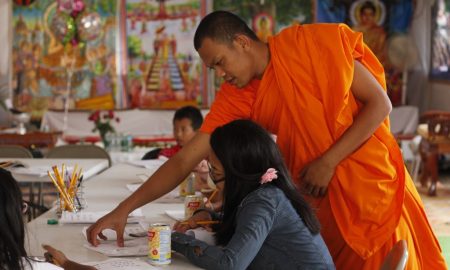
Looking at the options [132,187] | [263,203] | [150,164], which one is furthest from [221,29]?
[150,164]

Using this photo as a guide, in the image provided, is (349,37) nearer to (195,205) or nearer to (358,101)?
(358,101)

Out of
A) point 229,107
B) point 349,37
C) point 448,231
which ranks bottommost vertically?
point 448,231

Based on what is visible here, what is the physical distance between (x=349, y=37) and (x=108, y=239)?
1.01m

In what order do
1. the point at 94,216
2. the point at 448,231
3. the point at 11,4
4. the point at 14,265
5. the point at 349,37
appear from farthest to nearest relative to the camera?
the point at 11,4 < the point at 448,231 < the point at 94,216 < the point at 349,37 < the point at 14,265

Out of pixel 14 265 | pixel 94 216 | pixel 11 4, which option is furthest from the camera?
pixel 11 4

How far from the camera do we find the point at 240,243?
2062 mm

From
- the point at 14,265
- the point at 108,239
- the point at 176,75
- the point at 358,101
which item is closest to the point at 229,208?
the point at 108,239

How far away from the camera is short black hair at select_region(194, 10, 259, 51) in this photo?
8.03 ft

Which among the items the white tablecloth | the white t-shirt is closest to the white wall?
the white tablecloth

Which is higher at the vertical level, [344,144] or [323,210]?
[344,144]

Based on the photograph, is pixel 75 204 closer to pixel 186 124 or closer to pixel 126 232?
pixel 126 232

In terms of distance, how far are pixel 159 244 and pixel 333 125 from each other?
733mm

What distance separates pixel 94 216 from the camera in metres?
2.71

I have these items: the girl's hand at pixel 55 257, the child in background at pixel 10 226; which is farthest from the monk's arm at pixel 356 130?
the child in background at pixel 10 226
